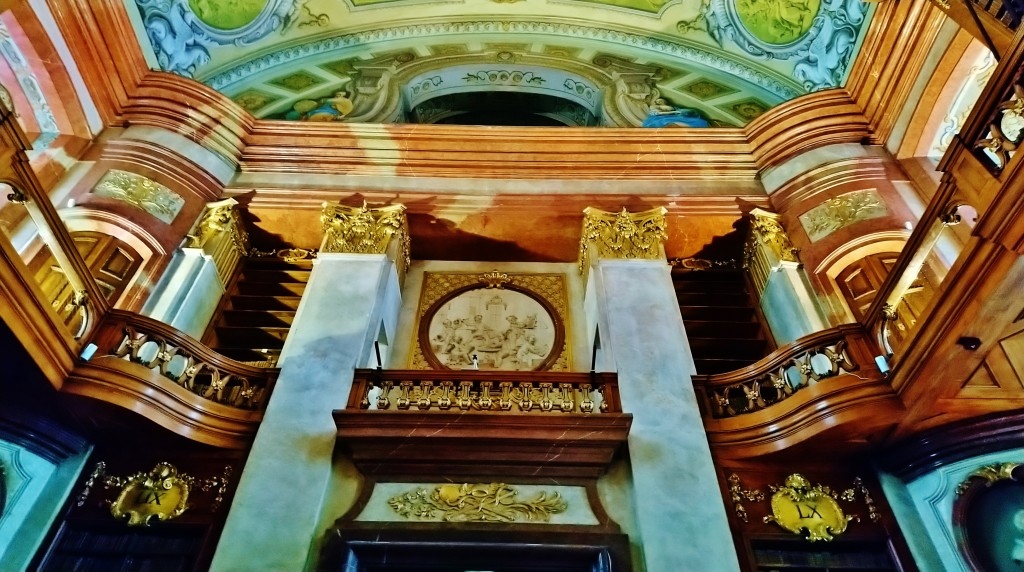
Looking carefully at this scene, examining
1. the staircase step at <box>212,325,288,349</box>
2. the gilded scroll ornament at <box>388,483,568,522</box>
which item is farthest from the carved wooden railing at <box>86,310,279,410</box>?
the gilded scroll ornament at <box>388,483,568,522</box>

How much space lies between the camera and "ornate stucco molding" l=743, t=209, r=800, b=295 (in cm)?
756

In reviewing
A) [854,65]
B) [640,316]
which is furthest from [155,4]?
[854,65]

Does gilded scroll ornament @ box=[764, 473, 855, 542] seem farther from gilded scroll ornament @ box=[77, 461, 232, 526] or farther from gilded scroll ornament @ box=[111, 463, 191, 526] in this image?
gilded scroll ornament @ box=[111, 463, 191, 526]

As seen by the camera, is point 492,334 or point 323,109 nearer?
point 492,334

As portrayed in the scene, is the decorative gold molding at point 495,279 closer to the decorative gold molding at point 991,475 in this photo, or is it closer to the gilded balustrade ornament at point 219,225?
the gilded balustrade ornament at point 219,225

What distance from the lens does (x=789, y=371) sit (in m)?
5.86

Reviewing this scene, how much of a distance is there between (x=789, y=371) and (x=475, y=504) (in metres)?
2.82

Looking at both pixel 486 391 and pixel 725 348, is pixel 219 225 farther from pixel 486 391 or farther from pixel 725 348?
→ pixel 725 348

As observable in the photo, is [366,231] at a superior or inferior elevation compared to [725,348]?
superior

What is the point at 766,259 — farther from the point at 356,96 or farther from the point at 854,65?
the point at 356,96

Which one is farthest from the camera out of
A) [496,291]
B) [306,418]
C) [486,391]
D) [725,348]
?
[496,291]

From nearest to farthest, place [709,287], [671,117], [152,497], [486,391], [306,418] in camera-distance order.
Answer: [152,497]
[306,418]
[486,391]
[709,287]
[671,117]

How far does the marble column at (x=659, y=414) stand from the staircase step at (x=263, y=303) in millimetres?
3399

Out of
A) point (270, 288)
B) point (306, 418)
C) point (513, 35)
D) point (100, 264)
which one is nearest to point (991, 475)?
point (306, 418)
